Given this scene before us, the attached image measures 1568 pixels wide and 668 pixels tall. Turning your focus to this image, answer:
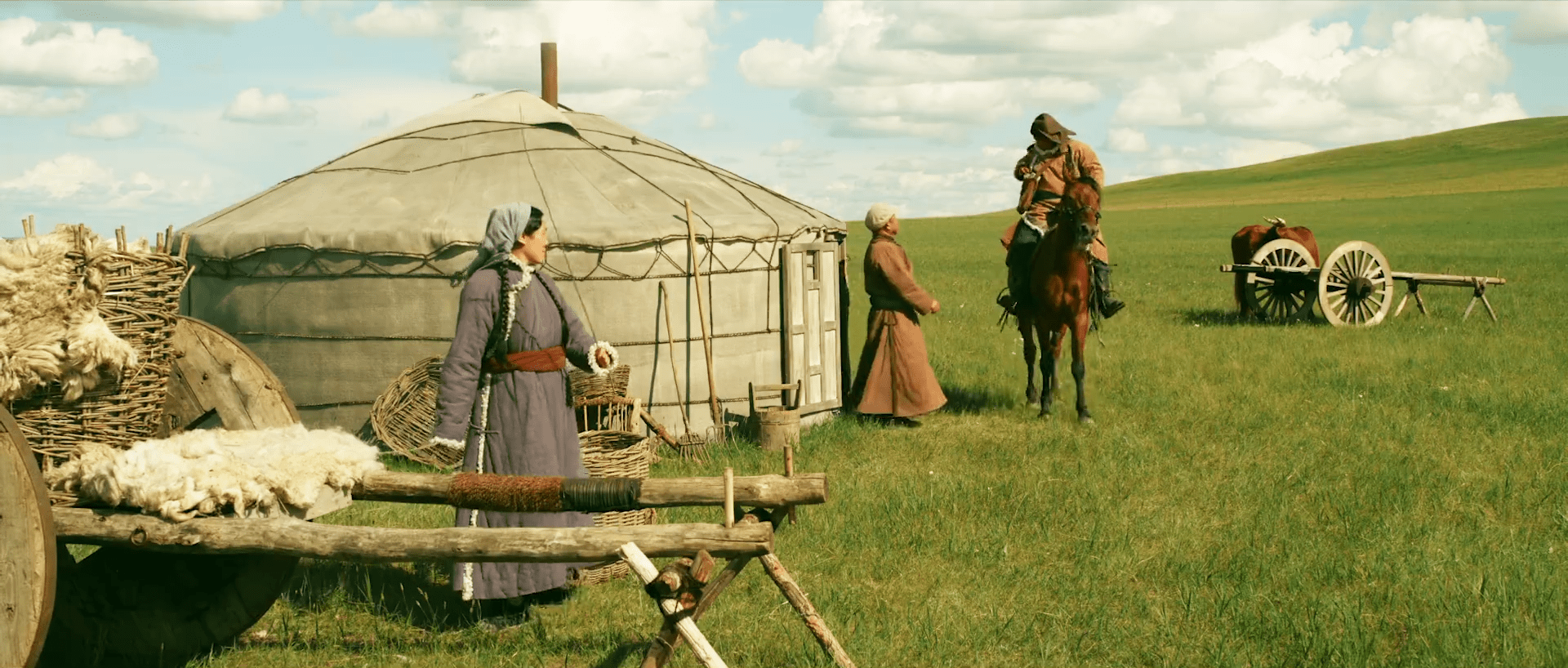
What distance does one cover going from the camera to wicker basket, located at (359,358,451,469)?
29.9ft

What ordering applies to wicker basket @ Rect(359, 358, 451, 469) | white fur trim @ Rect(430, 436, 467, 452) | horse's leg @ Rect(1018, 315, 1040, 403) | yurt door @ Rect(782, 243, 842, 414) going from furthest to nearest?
horse's leg @ Rect(1018, 315, 1040, 403) < yurt door @ Rect(782, 243, 842, 414) < wicker basket @ Rect(359, 358, 451, 469) < white fur trim @ Rect(430, 436, 467, 452)

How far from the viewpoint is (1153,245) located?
4194 centimetres

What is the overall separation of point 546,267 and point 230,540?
5.37m

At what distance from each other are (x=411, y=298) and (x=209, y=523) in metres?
5.37

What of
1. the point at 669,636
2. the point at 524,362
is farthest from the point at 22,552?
the point at 524,362

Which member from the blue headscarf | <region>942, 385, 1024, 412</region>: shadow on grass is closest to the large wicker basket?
the blue headscarf

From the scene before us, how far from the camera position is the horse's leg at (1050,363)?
10773mm

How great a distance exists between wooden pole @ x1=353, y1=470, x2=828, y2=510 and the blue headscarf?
3.86 ft

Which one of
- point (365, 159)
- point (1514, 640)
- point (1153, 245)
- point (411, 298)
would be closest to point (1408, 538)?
point (1514, 640)

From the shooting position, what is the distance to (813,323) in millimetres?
10844

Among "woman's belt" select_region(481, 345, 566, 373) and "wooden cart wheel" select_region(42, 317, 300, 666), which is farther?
"woman's belt" select_region(481, 345, 566, 373)

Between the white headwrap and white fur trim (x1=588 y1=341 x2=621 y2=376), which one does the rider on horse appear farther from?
white fur trim (x1=588 y1=341 x2=621 y2=376)

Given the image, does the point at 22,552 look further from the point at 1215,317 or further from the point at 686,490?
the point at 1215,317

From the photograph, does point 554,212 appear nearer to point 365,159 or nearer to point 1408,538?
point 365,159
